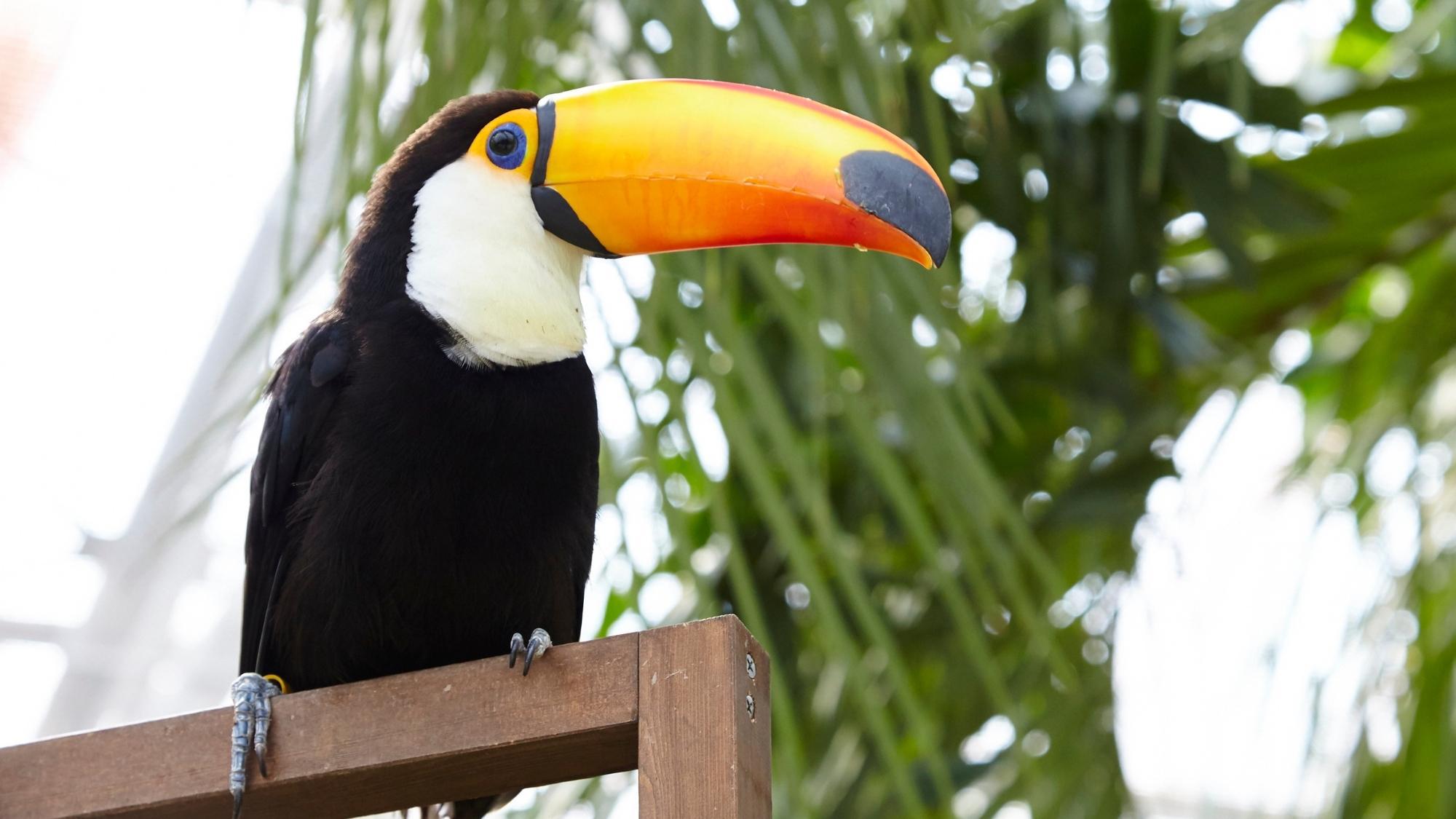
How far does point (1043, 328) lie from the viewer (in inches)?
87.4

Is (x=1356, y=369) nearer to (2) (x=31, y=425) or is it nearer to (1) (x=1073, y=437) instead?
(1) (x=1073, y=437)

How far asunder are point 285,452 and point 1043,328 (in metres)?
1.10

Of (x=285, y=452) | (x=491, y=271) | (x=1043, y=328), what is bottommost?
(x=1043, y=328)

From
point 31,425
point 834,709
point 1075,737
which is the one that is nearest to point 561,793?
point 834,709

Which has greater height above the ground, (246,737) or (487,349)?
(487,349)

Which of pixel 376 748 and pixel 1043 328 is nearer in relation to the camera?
pixel 376 748

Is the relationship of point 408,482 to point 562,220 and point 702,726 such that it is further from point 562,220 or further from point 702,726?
point 702,726

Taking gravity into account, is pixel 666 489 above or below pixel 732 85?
below

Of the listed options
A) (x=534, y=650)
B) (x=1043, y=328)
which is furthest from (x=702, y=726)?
(x=1043, y=328)

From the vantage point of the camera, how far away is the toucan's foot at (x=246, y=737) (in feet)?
3.84

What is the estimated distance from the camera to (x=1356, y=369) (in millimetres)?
2359

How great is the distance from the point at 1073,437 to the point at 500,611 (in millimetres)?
1277

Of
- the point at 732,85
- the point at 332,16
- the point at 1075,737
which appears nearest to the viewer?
the point at 732,85

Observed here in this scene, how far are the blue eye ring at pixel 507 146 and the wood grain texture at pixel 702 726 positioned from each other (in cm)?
52
